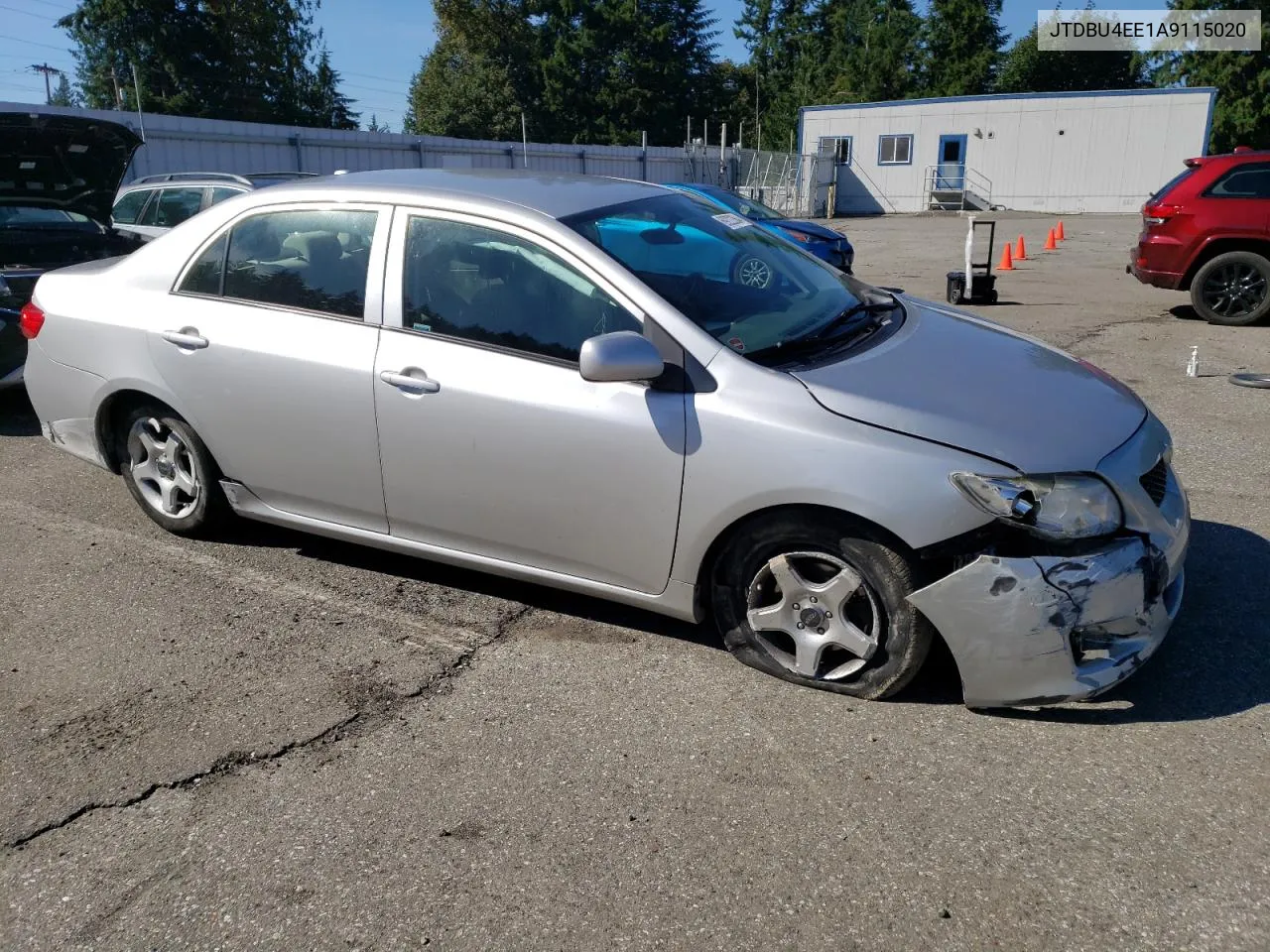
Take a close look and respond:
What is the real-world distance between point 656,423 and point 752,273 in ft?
3.45

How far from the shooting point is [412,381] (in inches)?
148

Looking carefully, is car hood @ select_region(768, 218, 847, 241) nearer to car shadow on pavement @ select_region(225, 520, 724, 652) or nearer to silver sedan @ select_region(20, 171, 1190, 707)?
silver sedan @ select_region(20, 171, 1190, 707)

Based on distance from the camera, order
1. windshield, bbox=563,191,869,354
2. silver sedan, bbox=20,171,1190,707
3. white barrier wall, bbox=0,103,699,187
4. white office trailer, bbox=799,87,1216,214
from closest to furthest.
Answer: silver sedan, bbox=20,171,1190,707 < windshield, bbox=563,191,869,354 < white barrier wall, bbox=0,103,699,187 < white office trailer, bbox=799,87,1216,214

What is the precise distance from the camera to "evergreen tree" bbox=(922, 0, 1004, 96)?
56.8m

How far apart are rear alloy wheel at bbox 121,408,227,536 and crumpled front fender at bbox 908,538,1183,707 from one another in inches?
126

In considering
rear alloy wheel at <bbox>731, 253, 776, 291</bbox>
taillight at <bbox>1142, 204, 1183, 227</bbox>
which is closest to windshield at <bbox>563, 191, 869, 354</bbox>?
rear alloy wheel at <bbox>731, 253, 776, 291</bbox>

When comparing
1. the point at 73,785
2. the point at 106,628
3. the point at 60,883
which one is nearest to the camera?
the point at 60,883

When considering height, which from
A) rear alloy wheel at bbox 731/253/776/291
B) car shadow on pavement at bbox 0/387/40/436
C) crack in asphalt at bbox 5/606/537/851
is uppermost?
rear alloy wheel at bbox 731/253/776/291

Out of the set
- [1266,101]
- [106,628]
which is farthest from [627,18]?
[106,628]

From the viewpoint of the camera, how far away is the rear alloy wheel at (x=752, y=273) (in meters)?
3.99

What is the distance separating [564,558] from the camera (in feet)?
12.1

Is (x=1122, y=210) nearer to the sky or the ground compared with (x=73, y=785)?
nearer to the sky

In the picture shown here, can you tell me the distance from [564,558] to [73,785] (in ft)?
5.50

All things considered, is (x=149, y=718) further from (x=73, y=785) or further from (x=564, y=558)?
(x=564, y=558)
